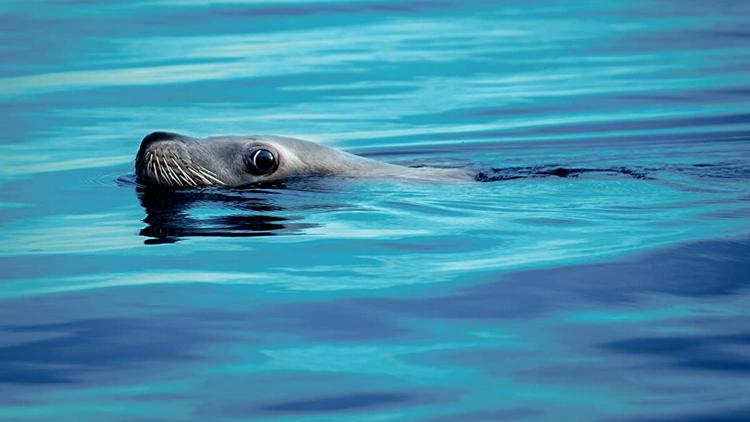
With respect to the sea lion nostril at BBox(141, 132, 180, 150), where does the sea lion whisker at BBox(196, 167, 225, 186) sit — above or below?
below

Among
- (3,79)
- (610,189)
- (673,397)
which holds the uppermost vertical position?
(3,79)

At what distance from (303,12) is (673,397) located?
50.5 ft

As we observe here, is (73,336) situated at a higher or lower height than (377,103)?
lower

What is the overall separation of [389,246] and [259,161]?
256 cm

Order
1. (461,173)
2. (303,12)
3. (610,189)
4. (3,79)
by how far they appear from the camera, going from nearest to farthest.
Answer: (610,189)
(461,173)
(3,79)
(303,12)

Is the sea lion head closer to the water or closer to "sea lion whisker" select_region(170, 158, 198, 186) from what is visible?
"sea lion whisker" select_region(170, 158, 198, 186)

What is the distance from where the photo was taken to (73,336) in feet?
21.3

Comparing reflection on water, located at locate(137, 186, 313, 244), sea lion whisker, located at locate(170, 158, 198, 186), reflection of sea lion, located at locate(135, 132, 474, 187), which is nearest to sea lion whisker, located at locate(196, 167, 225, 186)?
reflection of sea lion, located at locate(135, 132, 474, 187)

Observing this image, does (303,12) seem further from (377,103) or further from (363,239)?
(363,239)

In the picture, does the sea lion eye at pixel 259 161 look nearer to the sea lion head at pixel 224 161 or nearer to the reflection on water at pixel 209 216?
the sea lion head at pixel 224 161

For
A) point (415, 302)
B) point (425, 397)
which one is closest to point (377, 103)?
point (415, 302)

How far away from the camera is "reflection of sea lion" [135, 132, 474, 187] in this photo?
33.4 ft

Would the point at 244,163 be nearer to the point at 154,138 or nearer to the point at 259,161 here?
the point at 259,161

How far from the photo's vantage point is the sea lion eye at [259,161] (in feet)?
33.9
